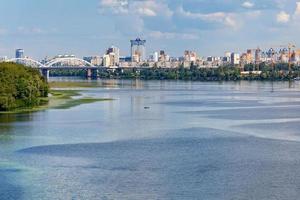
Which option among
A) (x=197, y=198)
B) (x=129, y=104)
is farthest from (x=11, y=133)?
(x=129, y=104)

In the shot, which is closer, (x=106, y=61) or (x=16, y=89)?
(x=16, y=89)

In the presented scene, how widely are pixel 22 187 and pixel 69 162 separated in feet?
6.38

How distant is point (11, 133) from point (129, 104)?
33.8 ft

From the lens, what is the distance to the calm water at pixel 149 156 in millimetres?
8648

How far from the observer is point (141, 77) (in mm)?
73438

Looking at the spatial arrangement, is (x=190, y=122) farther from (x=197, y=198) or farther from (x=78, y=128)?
(x=197, y=198)

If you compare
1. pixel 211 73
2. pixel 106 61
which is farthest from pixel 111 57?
pixel 211 73

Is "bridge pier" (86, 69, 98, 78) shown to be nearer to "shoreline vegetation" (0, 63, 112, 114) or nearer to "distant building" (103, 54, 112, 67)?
"distant building" (103, 54, 112, 67)

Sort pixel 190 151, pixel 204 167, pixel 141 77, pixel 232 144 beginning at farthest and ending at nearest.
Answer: pixel 141 77 < pixel 232 144 < pixel 190 151 < pixel 204 167

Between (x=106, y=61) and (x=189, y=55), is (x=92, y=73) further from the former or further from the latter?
(x=189, y=55)

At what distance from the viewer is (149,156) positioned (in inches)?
440

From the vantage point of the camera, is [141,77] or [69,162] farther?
[141,77]

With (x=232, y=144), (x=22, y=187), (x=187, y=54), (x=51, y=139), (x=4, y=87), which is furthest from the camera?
(x=187, y=54)

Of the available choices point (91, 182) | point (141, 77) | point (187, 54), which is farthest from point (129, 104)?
point (187, 54)
